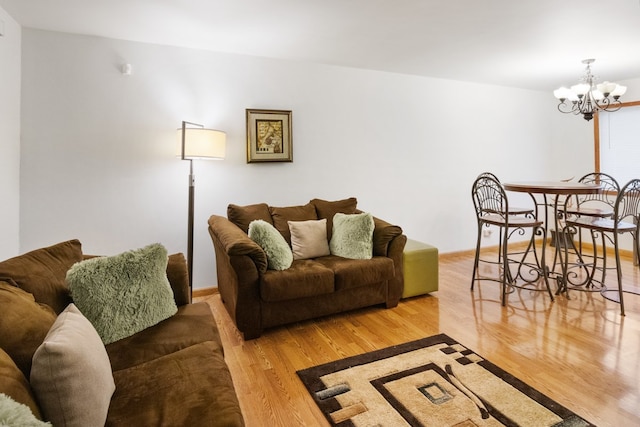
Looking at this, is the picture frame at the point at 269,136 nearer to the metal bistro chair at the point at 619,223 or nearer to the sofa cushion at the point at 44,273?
the sofa cushion at the point at 44,273

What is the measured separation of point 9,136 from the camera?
270 centimetres

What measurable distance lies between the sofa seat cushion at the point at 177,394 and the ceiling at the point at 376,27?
228 centimetres

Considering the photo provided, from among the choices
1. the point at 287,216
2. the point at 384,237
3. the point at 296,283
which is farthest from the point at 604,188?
the point at 296,283

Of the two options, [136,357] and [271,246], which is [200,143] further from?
[136,357]

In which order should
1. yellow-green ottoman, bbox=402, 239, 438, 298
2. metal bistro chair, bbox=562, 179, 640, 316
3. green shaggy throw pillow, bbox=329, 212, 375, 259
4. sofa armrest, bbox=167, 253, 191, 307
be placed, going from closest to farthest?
sofa armrest, bbox=167, 253, 191, 307
metal bistro chair, bbox=562, 179, 640, 316
green shaggy throw pillow, bbox=329, 212, 375, 259
yellow-green ottoman, bbox=402, 239, 438, 298

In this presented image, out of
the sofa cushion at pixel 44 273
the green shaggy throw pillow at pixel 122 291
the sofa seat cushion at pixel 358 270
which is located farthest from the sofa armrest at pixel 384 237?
the sofa cushion at pixel 44 273

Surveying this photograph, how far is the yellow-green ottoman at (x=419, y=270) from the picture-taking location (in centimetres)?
332

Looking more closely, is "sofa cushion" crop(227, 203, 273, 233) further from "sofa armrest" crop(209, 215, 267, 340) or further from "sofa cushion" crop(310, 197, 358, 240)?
"sofa cushion" crop(310, 197, 358, 240)

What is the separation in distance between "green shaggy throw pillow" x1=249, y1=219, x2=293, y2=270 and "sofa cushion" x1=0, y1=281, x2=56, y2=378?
152 centimetres

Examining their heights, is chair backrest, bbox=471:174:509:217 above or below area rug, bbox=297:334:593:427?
above

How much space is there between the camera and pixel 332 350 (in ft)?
8.07

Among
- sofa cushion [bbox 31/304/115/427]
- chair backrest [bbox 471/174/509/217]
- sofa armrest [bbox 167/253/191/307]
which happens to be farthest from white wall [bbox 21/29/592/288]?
sofa cushion [bbox 31/304/115/427]

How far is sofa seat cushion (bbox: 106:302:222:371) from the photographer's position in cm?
157

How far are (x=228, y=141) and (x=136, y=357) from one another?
7.93 ft
